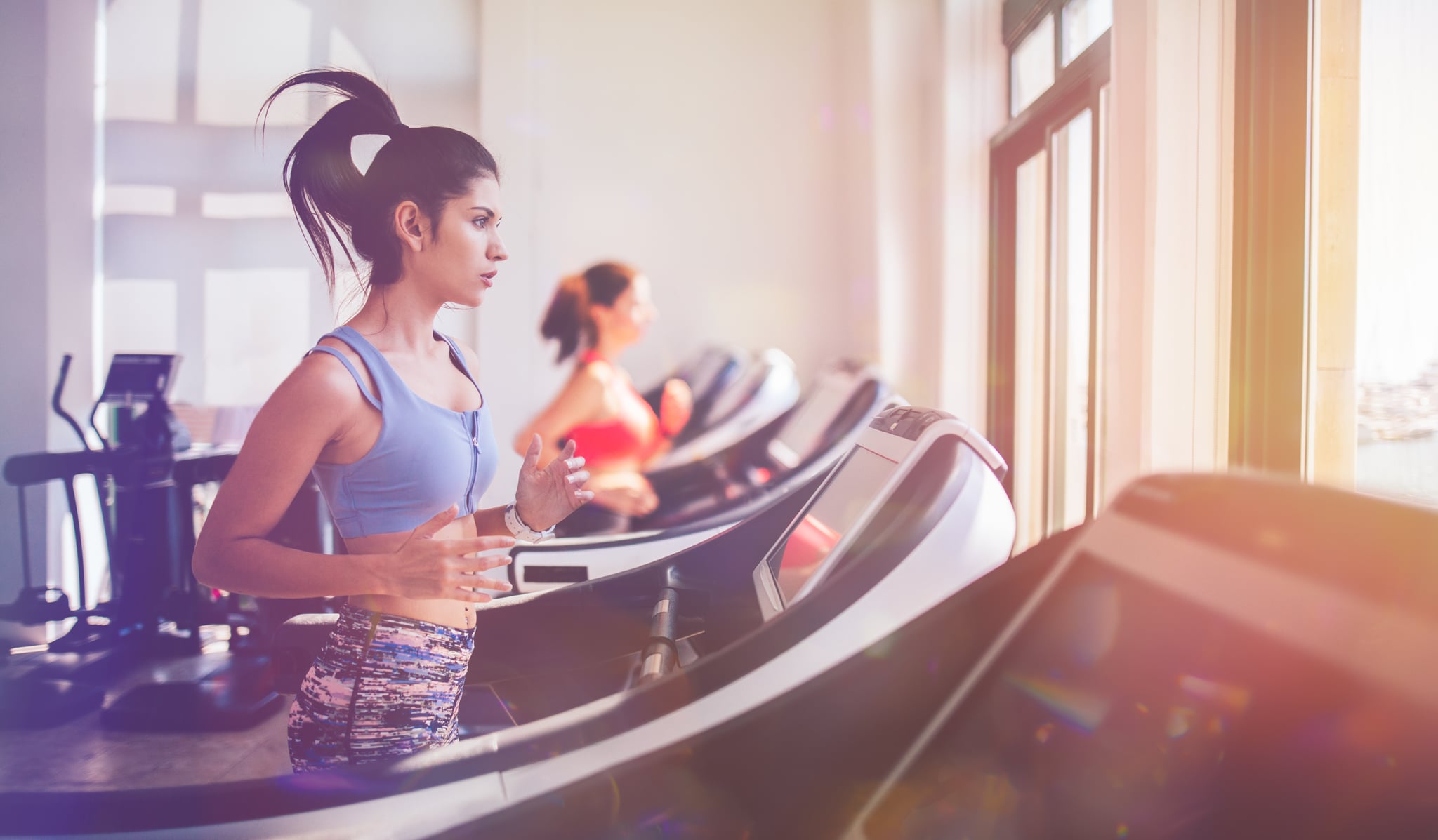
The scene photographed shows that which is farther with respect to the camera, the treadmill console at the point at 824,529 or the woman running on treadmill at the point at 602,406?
the woman running on treadmill at the point at 602,406

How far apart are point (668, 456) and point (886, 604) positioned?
2624 mm

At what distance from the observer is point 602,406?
222 centimetres

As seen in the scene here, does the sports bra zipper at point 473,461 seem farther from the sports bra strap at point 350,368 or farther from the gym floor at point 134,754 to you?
the gym floor at point 134,754

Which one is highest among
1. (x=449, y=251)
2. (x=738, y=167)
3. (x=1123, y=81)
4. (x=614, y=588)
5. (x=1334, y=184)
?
(x=738, y=167)

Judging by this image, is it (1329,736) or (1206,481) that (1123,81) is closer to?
(1206,481)

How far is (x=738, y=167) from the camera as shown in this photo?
4.50 meters

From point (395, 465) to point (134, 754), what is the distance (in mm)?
2085

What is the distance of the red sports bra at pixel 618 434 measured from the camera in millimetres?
2262

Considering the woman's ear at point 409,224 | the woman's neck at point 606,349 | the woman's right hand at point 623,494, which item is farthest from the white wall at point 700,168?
the woman's ear at point 409,224

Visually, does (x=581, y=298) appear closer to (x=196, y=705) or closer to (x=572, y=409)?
(x=572, y=409)

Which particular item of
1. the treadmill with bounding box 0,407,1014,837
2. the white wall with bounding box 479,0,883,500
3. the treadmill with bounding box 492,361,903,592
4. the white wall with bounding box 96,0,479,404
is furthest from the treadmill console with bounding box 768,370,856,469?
the white wall with bounding box 479,0,883,500

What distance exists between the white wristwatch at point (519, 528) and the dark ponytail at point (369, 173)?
0.28 meters

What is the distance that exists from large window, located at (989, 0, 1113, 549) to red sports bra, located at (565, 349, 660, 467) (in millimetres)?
1200

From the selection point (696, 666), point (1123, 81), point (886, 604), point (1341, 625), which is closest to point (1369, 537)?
point (1341, 625)
